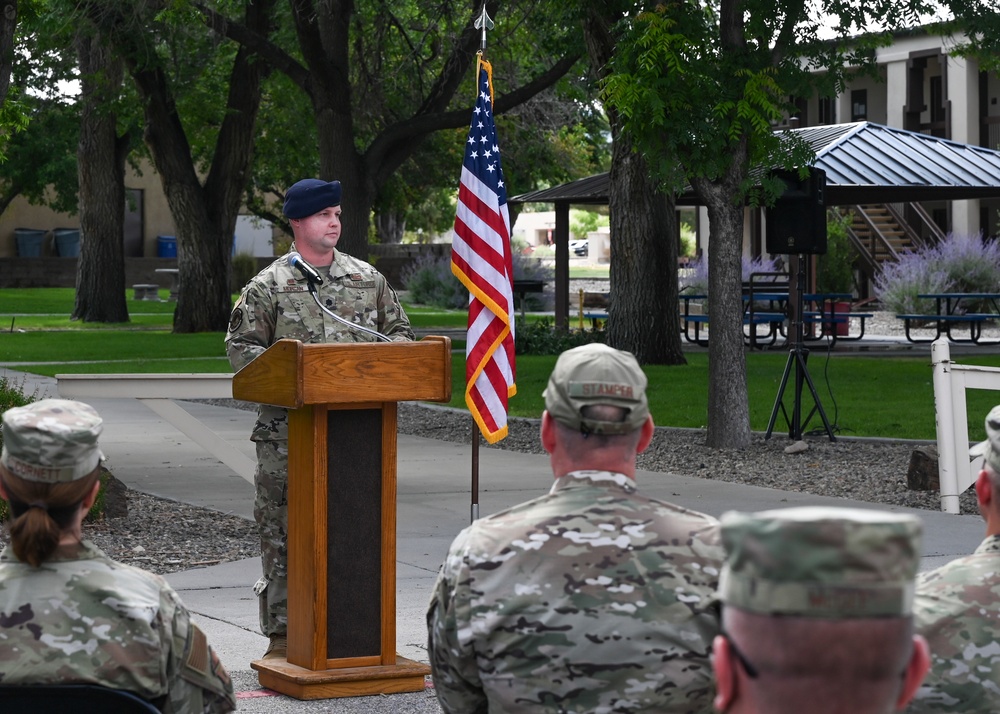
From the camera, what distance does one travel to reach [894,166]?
20.6 meters

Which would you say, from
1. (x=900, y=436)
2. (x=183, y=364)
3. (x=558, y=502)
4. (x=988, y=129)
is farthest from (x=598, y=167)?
(x=558, y=502)

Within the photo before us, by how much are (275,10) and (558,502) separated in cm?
2433

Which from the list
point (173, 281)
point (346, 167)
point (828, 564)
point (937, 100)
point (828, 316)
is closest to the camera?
point (828, 564)

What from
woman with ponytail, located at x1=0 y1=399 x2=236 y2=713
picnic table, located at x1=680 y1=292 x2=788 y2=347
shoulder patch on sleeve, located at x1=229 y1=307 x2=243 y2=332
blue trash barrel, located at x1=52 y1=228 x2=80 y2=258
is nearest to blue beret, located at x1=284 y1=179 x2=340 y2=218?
shoulder patch on sleeve, located at x1=229 y1=307 x2=243 y2=332

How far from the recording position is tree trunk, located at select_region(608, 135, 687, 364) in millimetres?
20469

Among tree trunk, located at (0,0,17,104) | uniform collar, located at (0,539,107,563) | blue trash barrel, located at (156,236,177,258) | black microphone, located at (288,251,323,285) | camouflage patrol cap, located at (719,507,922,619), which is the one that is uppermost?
blue trash barrel, located at (156,236,177,258)

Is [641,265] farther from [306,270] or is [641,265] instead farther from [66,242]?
[66,242]

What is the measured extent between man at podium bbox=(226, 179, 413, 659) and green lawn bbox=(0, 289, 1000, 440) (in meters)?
8.99

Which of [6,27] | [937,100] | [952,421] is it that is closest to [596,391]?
[952,421]

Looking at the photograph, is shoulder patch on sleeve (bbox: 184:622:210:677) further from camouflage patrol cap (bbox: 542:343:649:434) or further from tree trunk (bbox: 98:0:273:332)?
tree trunk (bbox: 98:0:273:332)

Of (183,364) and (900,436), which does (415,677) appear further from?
(183,364)

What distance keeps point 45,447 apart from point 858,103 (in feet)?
146

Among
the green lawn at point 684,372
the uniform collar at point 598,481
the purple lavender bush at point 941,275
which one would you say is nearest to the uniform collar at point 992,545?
the uniform collar at point 598,481

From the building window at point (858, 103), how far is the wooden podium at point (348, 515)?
137 ft
